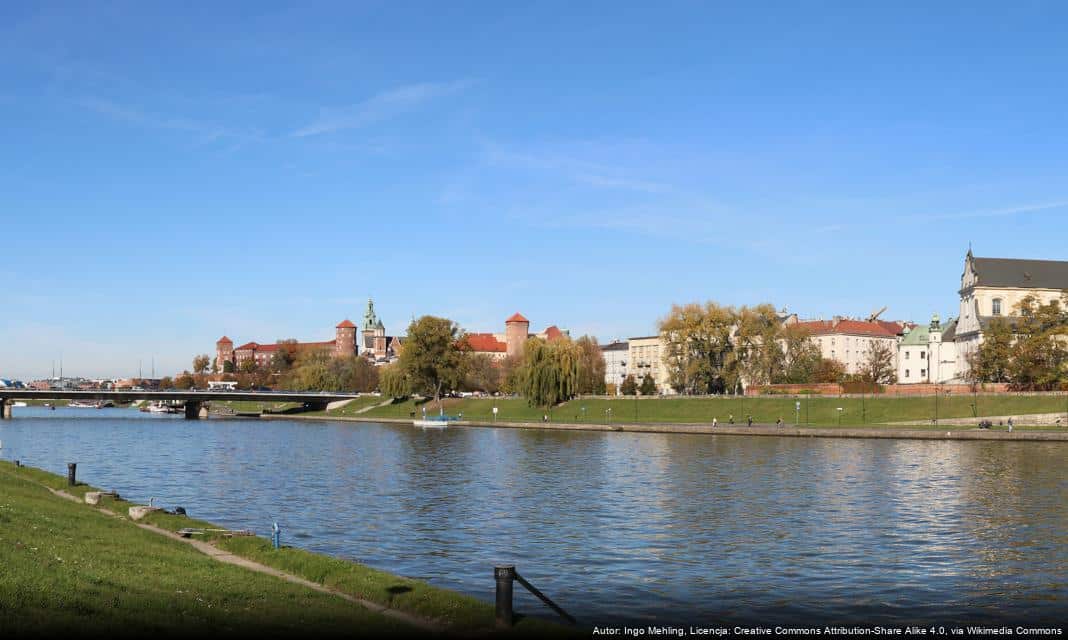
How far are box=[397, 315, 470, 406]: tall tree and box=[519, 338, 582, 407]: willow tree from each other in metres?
22.3

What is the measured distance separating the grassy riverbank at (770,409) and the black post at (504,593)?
8765 cm

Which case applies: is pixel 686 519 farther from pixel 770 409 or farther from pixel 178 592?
pixel 770 409

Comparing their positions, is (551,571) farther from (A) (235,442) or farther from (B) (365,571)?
(A) (235,442)

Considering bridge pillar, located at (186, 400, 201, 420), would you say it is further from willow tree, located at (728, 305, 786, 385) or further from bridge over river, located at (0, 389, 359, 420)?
willow tree, located at (728, 305, 786, 385)

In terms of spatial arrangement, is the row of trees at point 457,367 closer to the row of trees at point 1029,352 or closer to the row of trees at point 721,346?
the row of trees at point 721,346

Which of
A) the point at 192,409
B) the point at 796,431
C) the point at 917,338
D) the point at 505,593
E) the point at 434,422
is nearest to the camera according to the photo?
the point at 505,593

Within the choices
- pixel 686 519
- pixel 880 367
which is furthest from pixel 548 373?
pixel 686 519

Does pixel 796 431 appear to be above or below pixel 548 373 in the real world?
below

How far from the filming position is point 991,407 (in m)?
Result: 98.0

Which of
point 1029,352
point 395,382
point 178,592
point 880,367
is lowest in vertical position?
point 178,592

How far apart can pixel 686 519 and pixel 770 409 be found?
80.0 meters

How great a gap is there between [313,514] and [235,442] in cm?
5989

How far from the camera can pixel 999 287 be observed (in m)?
142

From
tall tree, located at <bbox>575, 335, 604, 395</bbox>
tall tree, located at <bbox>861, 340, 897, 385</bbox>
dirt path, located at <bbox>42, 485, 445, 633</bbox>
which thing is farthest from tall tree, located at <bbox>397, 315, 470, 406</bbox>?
dirt path, located at <bbox>42, 485, 445, 633</bbox>
